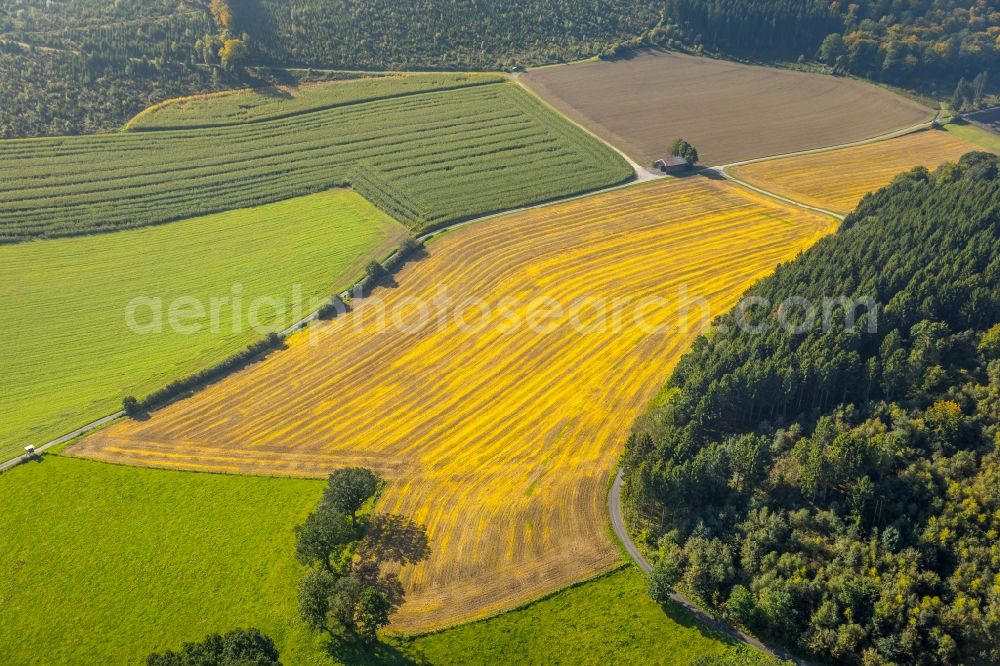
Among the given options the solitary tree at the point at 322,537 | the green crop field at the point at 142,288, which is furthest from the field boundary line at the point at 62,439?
the solitary tree at the point at 322,537

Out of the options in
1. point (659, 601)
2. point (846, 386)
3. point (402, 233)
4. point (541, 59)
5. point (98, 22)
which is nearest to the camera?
point (659, 601)

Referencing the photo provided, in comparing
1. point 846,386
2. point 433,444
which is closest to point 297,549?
point 433,444

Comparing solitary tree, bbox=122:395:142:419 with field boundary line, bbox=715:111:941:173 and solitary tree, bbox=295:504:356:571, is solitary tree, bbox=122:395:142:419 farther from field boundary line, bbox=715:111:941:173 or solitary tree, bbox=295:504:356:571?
field boundary line, bbox=715:111:941:173

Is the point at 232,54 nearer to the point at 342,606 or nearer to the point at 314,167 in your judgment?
the point at 314,167

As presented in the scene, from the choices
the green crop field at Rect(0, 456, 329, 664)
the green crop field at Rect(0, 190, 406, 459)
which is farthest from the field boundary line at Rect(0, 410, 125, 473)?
the green crop field at Rect(0, 456, 329, 664)

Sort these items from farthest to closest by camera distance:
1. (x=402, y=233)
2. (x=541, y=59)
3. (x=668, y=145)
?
(x=541, y=59) → (x=668, y=145) → (x=402, y=233)

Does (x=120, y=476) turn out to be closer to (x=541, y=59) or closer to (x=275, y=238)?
(x=275, y=238)

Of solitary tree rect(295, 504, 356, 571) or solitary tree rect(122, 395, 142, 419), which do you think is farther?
solitary tree rect(122, 395, 142, 419)
